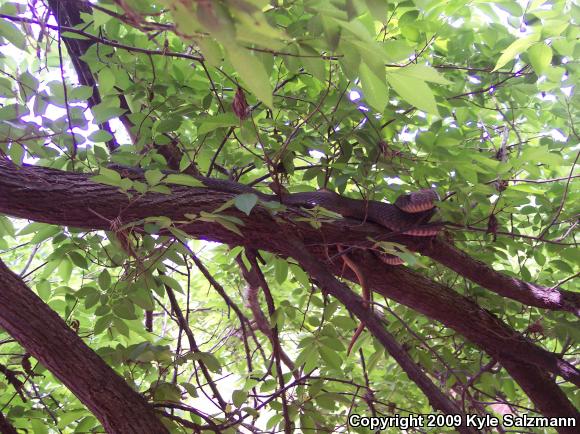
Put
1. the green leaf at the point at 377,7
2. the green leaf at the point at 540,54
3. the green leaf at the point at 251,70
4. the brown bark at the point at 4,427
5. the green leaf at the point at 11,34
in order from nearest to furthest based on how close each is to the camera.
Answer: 1. the green leaf at the point at 251,70
2. the green leaf at the point at 377,7
3. the green leaf at the point at 11,34
4. the green leaf at the point at 540,54
5. the brown bark at the point at 4,427

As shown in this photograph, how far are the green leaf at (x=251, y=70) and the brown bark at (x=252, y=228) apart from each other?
1.22 m

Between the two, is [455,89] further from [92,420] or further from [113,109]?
[92,420]

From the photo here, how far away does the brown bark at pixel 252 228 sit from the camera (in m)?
2.48

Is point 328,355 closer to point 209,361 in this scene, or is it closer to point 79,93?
point 209,361

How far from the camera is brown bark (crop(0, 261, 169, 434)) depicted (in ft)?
8.04

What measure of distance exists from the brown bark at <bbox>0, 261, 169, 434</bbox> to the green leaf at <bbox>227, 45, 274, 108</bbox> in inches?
74.8

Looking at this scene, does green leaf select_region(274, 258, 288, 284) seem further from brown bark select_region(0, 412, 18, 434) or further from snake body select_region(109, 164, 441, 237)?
brown bark select_region(0, 412, 18, 434)

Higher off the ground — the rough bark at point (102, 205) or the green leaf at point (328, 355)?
the rough bark at point (102, 205)

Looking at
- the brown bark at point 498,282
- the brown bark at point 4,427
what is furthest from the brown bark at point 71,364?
the brown bark at point 498,282

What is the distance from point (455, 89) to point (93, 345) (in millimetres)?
3054

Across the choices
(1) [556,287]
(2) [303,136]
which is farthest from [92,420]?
(1) [556,287]

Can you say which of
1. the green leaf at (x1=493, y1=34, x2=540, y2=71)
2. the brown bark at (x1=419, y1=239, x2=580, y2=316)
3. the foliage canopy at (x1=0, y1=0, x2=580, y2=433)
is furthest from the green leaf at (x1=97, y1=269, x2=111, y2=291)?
the green leaf at (x1=493, y1=34, x2=540, y2=71)

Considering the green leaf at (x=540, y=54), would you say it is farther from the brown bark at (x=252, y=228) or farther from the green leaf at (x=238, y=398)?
the green leaf at (x=238, y=398)

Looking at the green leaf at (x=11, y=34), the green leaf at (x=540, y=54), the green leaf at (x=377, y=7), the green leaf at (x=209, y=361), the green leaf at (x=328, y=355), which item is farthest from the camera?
the green leaf at (x=328, y=355)
